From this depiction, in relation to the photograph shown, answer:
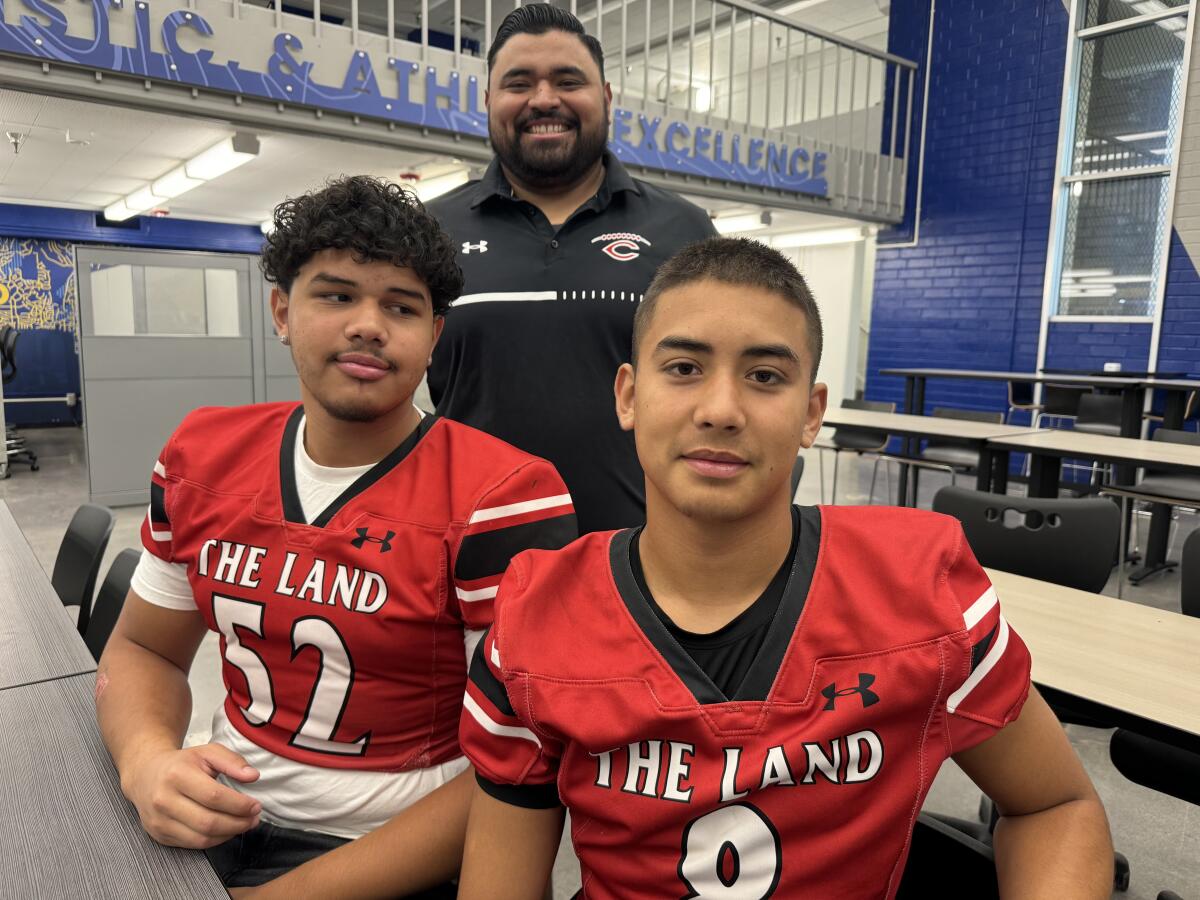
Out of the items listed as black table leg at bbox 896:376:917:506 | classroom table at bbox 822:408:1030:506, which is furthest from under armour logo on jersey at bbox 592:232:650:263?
black table leg at bbox 896:376:917:506

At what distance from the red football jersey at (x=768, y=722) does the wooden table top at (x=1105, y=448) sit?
3.14 m

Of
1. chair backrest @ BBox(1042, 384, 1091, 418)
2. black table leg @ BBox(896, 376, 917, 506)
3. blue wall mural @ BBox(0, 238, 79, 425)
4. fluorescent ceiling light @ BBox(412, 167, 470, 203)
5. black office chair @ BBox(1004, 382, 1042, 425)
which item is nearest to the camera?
black table leg @ BBox(896, 376, 917, 506)

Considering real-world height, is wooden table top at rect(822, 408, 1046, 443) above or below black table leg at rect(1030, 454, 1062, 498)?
above

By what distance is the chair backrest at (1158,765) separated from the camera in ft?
4.87

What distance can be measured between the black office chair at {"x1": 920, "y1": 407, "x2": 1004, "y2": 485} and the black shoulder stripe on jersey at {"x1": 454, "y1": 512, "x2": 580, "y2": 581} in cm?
390

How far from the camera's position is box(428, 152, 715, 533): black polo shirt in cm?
156

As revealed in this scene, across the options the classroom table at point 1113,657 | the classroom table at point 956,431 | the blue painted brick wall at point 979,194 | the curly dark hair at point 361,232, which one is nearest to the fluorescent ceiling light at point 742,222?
the blue painted brick wall at point 979,194

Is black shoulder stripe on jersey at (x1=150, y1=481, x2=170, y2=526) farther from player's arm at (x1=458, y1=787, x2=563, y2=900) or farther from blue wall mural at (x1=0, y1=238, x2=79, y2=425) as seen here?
blue wall mural at (x1=0, y1=238, x2=79, y2=425)

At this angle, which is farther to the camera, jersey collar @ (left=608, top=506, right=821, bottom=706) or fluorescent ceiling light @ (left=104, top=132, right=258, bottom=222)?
fluorescent ceiling light @ (left=104, top=132, right=258, bottom=222)

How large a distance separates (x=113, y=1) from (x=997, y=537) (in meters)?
4.61

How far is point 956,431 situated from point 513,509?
401 cm

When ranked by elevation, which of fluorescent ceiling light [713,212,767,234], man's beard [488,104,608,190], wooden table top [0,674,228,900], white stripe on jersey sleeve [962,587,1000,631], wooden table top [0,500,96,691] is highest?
fluorescent ceiling light [713,212,767,234]

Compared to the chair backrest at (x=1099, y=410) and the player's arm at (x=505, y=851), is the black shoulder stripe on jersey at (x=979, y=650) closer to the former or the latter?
the player's arm at (x=505, y=851)

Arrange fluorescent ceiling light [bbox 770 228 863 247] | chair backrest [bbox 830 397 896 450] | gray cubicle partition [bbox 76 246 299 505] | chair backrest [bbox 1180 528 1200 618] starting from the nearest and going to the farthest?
chair backrest [bbox 1180 528 1200 618] < chair backrest [bbox 830 397 896 450] < gray cubicle partition [bbox 76 246 299 505] < fluorescent ceiling light [bbox 770 228 863 247]
